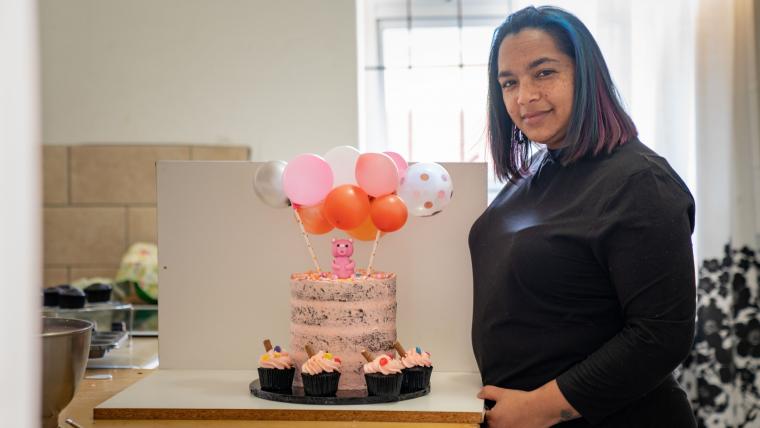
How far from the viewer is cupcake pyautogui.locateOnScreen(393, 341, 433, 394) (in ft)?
3.75

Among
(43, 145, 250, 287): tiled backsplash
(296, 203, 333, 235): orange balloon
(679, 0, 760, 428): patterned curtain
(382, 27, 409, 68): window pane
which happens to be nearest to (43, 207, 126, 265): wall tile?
(43, 145, 250, 287): tiled backsplash

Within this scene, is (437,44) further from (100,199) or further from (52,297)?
(52,297)

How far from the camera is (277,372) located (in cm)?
114

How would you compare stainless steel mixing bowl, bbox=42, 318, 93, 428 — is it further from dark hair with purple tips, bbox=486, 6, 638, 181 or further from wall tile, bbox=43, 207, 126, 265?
wall tile, bbox=43, 207, 126, 265

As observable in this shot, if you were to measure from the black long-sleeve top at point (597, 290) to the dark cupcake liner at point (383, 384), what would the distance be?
196 mm

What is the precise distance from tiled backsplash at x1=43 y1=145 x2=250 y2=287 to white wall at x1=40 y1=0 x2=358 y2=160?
0.05 m

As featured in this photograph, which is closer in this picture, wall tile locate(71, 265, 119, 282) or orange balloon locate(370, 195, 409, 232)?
orange balloon locate(370, 195, 409, 232)

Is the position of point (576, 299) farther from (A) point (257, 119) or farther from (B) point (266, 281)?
(A) point (257, 119)

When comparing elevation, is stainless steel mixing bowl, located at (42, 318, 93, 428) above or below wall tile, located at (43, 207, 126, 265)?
below

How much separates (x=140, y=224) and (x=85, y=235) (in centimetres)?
20

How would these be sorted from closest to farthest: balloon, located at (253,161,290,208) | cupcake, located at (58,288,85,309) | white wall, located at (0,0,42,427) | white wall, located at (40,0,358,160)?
white wall, located at (0,0,42,427), balloon, located at (253,161,290,208), cupcake, located at (58,288,85,309), white wall, located at (40,0,358,160)

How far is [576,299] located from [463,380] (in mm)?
245

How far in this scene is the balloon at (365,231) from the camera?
4.09ft

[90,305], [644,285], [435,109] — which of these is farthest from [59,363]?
[435,109]
